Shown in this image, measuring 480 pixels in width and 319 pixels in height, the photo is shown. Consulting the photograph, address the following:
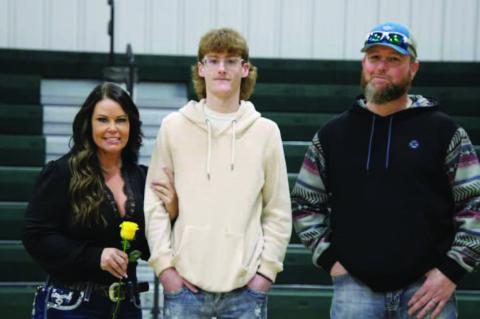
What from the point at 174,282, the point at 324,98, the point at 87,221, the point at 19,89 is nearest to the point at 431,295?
the point at 174,282

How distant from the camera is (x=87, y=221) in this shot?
291 cm

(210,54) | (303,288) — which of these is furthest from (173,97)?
(210,54)

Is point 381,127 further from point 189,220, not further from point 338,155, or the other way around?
point 189,220

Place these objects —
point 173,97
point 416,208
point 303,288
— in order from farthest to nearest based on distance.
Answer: point 173,97, point 303,288, point 416,208

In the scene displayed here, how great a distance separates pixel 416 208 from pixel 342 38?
374 cm

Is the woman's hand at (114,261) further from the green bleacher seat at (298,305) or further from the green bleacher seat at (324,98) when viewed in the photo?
the green bleacher seat at (324,98)

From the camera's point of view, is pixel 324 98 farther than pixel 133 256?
Yes

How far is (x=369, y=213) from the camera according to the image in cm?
288

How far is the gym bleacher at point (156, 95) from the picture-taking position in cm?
550

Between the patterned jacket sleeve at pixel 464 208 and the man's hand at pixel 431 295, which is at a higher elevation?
the patterned jacket sleeve at pixel 464 208

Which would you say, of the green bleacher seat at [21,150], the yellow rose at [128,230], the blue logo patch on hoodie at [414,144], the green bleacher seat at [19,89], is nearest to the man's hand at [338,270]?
the blue logo patch on hoodie at [414,144]

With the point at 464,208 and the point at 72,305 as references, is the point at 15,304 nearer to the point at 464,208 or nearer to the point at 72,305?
the point at 72,305

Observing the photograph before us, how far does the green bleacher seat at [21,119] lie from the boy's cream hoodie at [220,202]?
9.54ft

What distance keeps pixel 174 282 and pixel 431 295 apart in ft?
2.68
